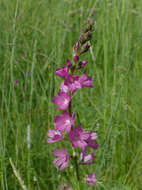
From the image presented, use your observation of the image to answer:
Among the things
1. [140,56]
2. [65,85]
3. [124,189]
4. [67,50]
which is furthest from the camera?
[67,50]

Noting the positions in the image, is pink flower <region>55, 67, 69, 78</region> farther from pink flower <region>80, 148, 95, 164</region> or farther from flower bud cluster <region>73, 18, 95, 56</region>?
pink flower <region>80, 148, 95, 164</region>

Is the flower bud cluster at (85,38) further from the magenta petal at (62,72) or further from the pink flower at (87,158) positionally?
the pink flower at (87,158)

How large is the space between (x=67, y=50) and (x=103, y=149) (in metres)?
2.11

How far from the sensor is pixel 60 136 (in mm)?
1142

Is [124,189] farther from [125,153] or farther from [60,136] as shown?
[60,136]

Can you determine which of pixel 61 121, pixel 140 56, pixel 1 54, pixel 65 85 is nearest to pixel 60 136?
pixel 61 121

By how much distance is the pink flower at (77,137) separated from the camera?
109 centimetres

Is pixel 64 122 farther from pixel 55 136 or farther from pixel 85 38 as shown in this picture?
pixel 85 38

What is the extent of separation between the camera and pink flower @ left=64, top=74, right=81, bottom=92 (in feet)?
3.51

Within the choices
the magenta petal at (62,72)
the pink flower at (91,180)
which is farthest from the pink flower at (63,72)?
the pink flower at (91,180)

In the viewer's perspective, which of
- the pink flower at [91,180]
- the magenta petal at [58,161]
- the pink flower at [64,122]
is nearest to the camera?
the pink flower at [64,122]

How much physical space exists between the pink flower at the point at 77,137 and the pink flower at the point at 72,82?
0.16 metres

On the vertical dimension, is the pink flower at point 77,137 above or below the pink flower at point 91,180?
above

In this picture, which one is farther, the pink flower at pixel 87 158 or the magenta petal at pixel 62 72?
the pink flower at pixel 87 158
